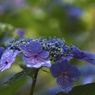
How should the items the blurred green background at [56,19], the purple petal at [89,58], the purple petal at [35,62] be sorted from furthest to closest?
the blurred green background at [56,19], the purple petal at [89,58], the purple petal at [35,62]

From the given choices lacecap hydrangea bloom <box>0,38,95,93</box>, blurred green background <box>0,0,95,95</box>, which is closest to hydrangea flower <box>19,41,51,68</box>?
lacecap hydrangea bloom <box>0,38,95,93</box>

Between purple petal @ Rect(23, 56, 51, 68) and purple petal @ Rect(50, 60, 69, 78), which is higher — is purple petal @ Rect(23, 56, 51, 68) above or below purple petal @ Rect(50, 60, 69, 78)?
above

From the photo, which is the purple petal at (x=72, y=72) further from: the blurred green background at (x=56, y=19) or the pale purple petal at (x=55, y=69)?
the blurred green background at (x=56, y=19)

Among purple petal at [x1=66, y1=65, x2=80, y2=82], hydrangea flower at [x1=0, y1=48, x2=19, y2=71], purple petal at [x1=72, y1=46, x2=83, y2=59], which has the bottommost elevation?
purple petal at [x1=66, y1=65, x2=80, y2=82]

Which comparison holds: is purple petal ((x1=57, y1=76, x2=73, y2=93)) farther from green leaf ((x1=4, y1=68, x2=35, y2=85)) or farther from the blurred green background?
the blurred green background

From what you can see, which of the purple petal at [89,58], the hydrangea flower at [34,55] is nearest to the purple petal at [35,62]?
the hydrangea flower at [34,55]

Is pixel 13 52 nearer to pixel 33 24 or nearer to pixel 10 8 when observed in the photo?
pixel 33 24

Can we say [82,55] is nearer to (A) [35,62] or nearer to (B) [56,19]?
(A) [35,62]
